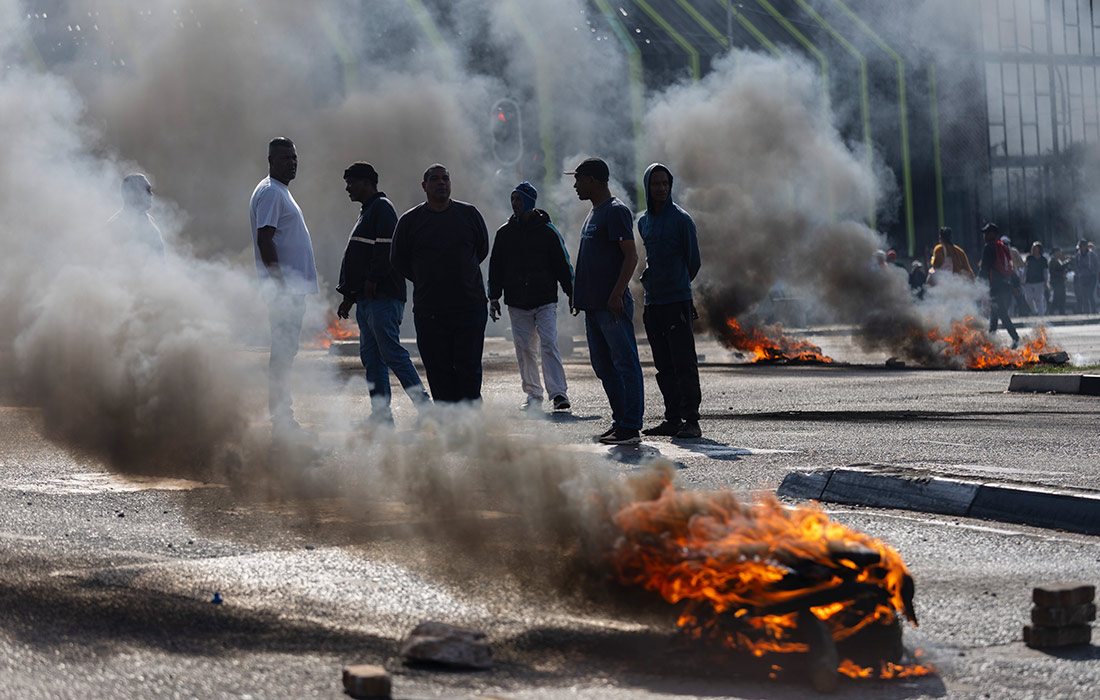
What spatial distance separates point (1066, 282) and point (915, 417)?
76.4 feet

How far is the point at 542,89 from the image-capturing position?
77.4ft

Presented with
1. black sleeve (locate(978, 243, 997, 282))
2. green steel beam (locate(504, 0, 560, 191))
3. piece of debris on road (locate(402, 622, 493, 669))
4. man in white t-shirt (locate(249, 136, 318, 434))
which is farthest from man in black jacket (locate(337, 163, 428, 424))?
green steel beam (locate(504, 0, 560, 191))

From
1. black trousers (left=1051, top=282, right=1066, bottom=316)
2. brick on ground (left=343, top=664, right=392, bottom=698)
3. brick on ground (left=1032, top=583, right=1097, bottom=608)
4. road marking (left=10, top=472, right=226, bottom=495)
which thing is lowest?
black trousers (left=1051, top=282, right=1066, bottom=316)

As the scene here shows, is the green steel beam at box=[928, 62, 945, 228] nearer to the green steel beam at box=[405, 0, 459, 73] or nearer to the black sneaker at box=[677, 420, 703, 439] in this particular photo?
the green steel beam at box=[405, 0, 459, 73]

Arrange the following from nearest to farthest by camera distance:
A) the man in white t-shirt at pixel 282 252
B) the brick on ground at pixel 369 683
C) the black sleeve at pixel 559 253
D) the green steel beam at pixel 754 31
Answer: the brick on ground at pixel 369 683 < the man in white t-shirt at pixel 282 252 < the black sleeve at pixel 559 253 < the green steel beam at pixel 754 31

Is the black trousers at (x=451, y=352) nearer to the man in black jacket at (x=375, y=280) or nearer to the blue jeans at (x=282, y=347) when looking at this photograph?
the blue jeans at (x=282, y=347)

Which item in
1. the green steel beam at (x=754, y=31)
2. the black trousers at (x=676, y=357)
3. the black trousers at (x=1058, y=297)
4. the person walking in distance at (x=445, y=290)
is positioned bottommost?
the black trousers at (x=1058, y=297)

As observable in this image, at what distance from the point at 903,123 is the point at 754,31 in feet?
16.6

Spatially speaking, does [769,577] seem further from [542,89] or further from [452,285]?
[542,89]

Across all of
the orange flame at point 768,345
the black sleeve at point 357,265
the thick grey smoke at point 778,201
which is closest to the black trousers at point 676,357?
the black sleeve at point 357,265

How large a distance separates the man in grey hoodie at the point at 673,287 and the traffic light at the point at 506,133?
1406cm

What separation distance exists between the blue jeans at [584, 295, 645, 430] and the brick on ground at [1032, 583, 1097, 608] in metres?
4.36

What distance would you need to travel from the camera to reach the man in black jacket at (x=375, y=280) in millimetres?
7887

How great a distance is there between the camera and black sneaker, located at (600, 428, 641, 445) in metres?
7.91
